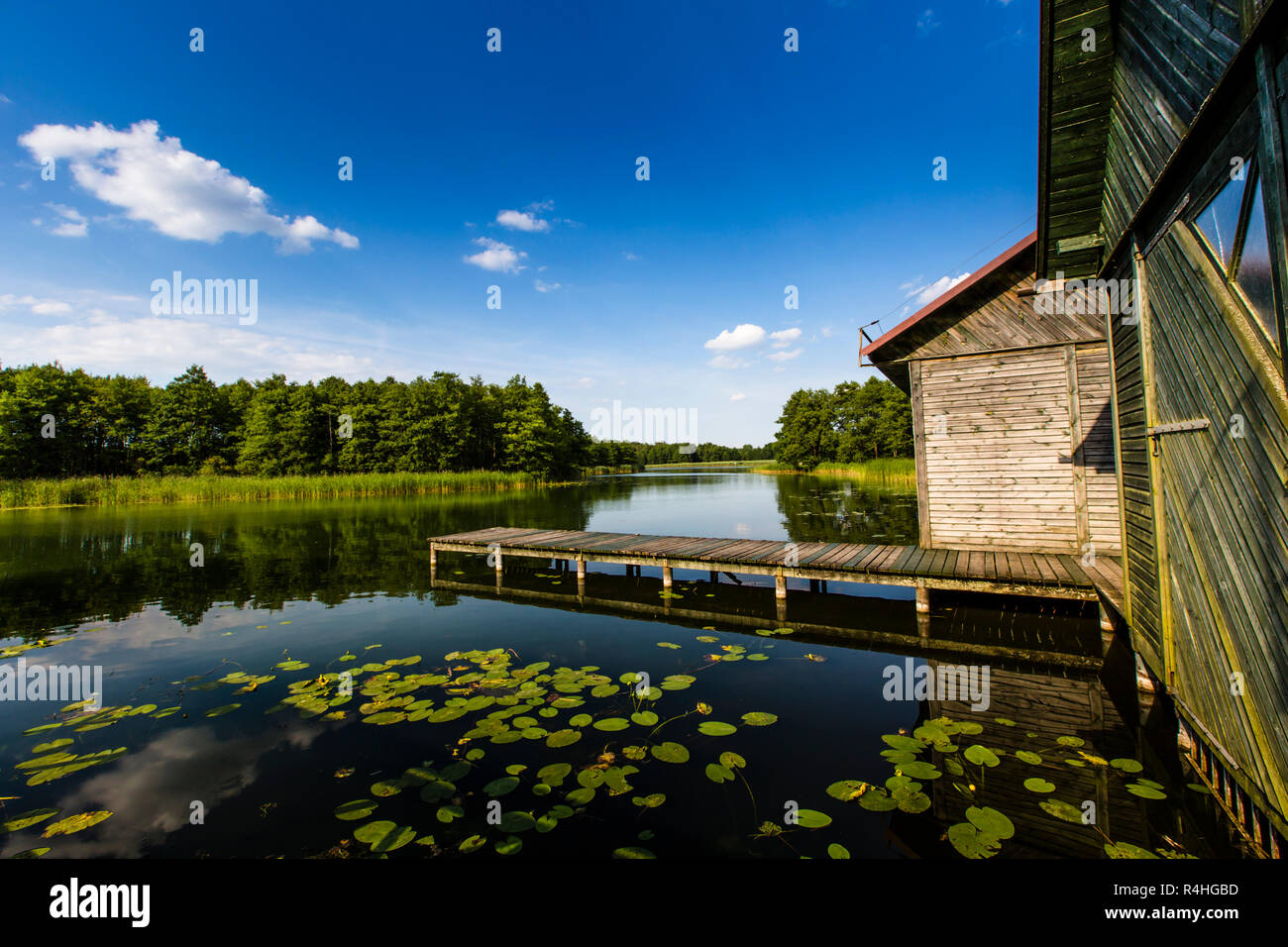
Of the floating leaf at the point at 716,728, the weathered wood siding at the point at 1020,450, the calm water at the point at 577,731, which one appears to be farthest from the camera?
the weathered wood siding at the point at 1020,450

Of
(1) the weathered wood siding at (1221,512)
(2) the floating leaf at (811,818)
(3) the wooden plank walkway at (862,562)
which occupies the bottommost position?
(2) the floating leaf at (811,818)

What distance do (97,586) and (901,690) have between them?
16266mm

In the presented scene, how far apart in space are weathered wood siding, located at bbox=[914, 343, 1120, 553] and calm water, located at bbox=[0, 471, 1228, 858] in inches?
56.1

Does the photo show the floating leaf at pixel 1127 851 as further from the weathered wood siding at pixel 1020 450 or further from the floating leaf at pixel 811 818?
the weathered wood siding at pixel 1020 450

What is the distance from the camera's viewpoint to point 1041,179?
5.85m

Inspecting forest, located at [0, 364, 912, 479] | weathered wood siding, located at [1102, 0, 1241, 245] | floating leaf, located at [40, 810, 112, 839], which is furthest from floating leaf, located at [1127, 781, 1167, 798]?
forest, located at [0, 364, 912, 479]

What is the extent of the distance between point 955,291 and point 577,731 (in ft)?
33.4

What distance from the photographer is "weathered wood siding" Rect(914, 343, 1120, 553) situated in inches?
359

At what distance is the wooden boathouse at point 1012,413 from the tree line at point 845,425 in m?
51.2

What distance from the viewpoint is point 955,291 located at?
9852 millimetres

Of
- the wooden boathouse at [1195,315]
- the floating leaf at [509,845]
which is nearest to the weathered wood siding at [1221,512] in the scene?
the wooden boathouse at [1195,315]

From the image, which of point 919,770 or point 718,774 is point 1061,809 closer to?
point 919,770

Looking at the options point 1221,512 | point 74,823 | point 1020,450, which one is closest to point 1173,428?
point 1221,512

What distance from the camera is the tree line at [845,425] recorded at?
59969 millimetres
